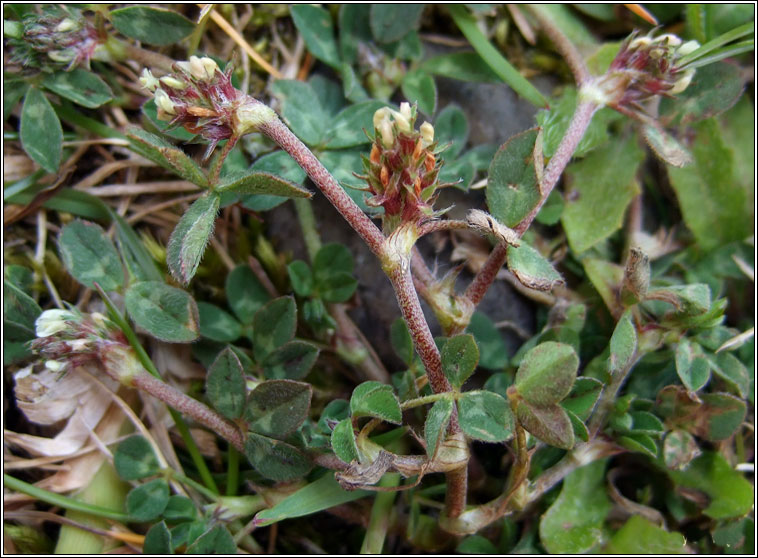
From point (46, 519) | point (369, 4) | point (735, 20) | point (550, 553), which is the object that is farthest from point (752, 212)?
point (46, 519)

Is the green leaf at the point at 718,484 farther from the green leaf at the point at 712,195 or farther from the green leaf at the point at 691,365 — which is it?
the green leaf at the point at 712,195

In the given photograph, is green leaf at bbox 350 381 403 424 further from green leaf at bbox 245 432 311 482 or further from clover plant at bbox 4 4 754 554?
green leaf at bbox 245 432 311 482

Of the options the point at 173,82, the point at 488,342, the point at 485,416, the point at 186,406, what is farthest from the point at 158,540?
the point at 173,82

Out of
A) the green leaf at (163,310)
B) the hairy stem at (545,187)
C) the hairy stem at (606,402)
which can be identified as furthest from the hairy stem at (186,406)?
the hairy stem at (606,402)

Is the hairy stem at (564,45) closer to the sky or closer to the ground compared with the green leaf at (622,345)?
closer to the sky

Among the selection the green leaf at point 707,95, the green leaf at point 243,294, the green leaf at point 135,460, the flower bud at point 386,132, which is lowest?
the green leaf at point 135,460
